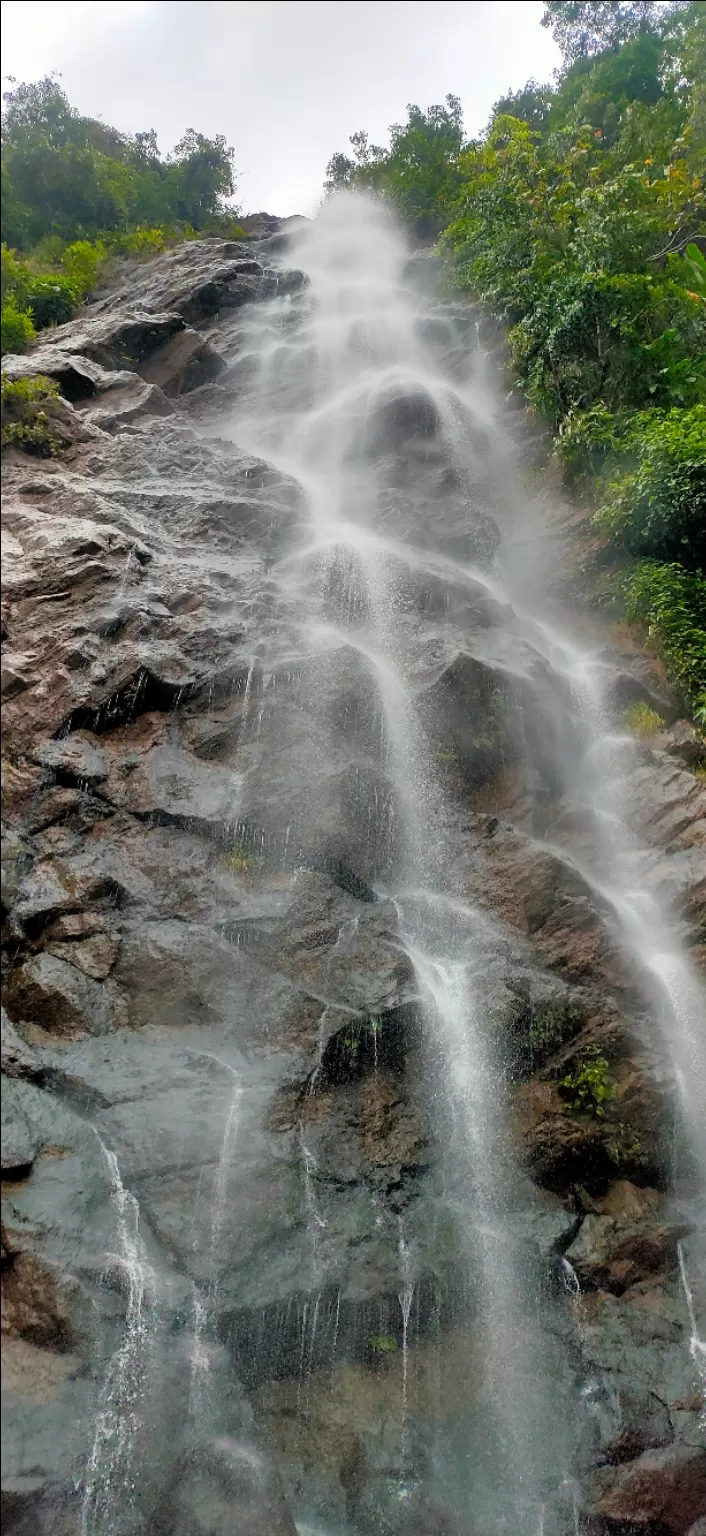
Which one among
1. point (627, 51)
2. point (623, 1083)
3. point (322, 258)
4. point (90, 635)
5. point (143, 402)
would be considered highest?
point (627, 51)

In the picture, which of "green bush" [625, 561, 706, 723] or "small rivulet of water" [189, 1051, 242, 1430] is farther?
"green bush" [625, 561, 706, 723]

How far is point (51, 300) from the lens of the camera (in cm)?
1841

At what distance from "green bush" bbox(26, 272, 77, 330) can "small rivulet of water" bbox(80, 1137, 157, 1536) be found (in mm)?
18072

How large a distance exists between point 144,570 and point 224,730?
2713 mm

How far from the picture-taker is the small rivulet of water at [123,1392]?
210 inches

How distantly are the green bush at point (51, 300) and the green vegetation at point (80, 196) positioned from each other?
0.8 inches

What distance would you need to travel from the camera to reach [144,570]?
35.2ft

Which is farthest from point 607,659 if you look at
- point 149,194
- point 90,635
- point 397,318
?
point 149,194

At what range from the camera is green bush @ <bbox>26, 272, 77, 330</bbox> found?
59.4 ft

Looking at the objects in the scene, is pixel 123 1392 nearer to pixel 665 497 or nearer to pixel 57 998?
pixel 57 998

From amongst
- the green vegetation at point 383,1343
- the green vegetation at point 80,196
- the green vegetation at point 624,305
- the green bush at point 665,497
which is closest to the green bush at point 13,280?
the green vegetation at point 80,196

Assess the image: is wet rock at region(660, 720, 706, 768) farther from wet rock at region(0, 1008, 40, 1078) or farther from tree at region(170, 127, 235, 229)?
tree at region(170, 127, 235, 229)

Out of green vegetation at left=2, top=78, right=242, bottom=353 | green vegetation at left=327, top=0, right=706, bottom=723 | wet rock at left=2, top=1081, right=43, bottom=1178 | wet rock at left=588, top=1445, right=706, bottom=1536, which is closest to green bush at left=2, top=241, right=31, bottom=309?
green vegetation at left=2, top=78, right=242, bottom=353

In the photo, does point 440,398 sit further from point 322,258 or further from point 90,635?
point 322,258
